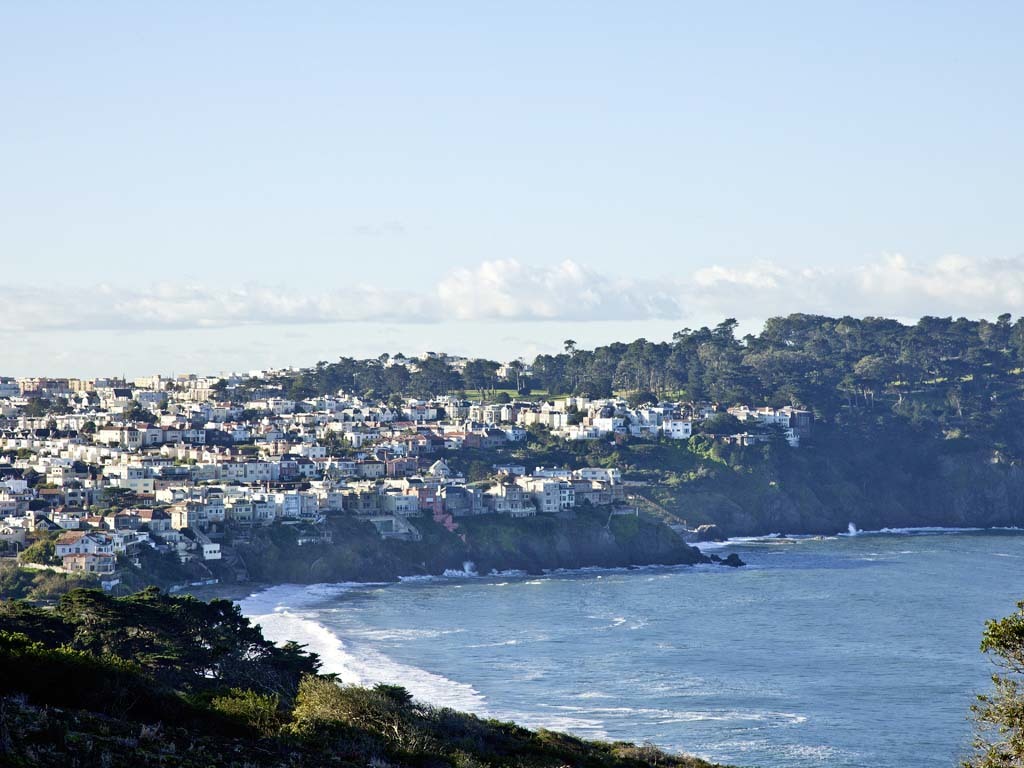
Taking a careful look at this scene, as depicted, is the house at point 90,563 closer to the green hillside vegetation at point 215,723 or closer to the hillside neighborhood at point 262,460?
the hillside neighborhood at point 262,460

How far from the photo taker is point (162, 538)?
246 ft

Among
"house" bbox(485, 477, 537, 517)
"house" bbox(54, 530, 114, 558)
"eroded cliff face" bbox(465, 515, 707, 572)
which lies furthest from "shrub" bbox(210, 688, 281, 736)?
"house" bbox(485, 477, 537, 517)

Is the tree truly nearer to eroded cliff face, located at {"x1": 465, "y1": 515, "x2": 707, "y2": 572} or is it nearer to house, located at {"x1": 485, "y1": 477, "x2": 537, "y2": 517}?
eroded cliff face, located at {"x1": 465, "y1": 515, "x2": 707, "y2": 572}

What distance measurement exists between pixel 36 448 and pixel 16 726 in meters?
91.9

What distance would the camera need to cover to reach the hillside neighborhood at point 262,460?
7719 cm

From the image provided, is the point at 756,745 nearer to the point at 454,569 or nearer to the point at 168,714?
the point at 168,714

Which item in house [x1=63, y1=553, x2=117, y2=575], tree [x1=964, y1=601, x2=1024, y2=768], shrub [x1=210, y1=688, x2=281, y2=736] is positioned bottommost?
house [x1=63, y1=553, x2=117, y2=575]

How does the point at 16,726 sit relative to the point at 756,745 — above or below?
above

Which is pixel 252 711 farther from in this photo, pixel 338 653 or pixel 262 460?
pixel 262 460

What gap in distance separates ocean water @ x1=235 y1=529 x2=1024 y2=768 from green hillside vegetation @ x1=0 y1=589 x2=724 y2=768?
378 inches

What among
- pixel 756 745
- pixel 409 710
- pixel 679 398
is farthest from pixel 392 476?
pixel 409 710

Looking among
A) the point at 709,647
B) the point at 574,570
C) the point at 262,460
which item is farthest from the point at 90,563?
the point at 262,460

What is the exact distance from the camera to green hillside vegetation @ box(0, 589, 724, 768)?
19.9 metres

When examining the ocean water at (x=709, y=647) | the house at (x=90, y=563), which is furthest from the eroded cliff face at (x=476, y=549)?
the house at (x=90, y=563)
